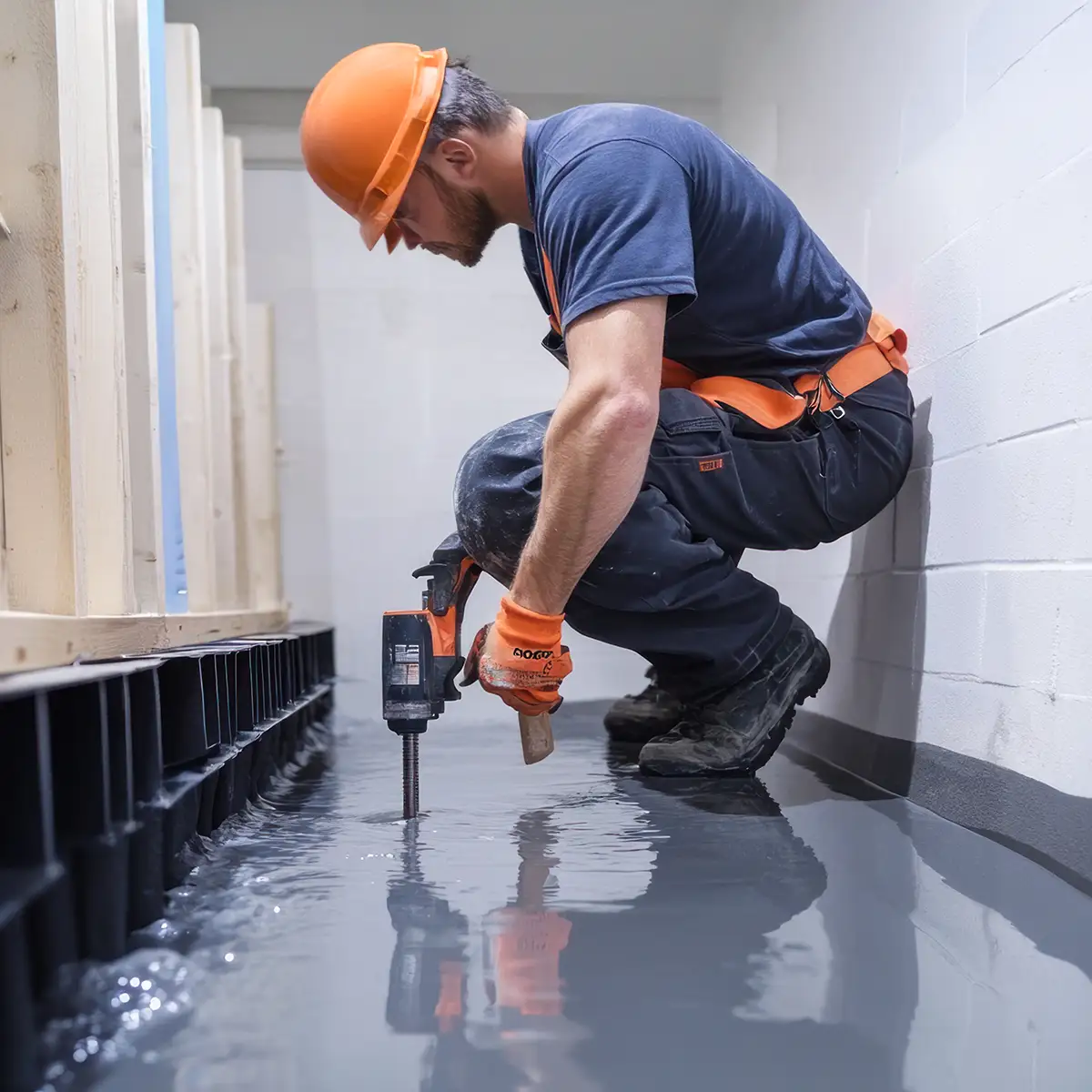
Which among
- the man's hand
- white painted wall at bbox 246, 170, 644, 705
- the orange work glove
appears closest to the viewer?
the man's hand

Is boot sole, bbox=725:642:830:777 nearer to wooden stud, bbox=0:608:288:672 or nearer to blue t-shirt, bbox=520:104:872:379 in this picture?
blue t-shirt, bbox=520:104:872:379

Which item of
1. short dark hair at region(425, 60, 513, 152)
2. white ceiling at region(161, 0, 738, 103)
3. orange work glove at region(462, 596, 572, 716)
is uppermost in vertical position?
white ceiling at region(161, 0, 738, 103)

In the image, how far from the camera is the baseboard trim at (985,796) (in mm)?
1145

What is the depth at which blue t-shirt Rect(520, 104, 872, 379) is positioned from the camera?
1.29m

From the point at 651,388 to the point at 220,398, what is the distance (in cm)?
195

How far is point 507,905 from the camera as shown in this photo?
1.04 m

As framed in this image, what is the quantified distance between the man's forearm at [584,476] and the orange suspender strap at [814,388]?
0.42m

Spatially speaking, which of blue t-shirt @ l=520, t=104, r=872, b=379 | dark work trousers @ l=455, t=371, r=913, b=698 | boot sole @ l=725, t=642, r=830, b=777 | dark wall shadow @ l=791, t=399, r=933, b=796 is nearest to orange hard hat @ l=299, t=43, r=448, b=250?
blue t-shirt @ l=520, t=104, r=872, b=379

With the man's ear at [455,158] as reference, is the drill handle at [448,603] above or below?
below

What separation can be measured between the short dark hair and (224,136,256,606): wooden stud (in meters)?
1.70

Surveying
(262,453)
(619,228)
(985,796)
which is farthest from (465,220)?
(262,453)

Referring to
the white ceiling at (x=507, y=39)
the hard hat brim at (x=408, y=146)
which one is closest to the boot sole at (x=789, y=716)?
the hard hat brim at (x=408, y=146)

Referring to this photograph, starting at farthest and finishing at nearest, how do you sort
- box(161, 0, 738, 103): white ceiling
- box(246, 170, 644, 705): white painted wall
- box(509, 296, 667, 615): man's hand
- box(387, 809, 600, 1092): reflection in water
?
box(246, 170, 644, 705): white painted wall
box(161, 0, 738, 103): white ceiling
box(509, 296, 667, 615): man's hand
box(387, 809, 600, 1092): reflection in water

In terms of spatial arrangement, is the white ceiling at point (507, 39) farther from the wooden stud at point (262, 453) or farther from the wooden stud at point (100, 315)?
the wooden stud at point (100, 315)
